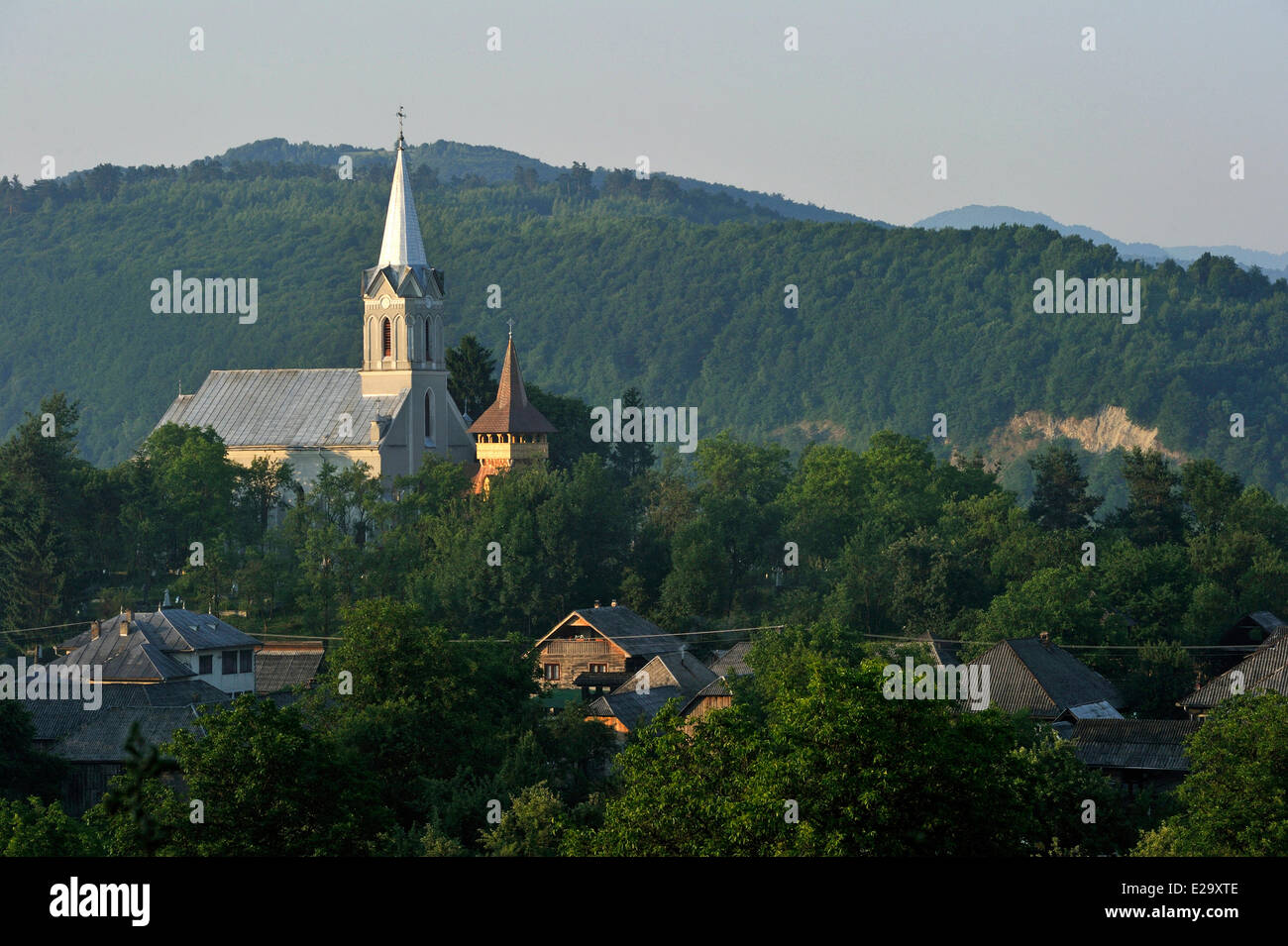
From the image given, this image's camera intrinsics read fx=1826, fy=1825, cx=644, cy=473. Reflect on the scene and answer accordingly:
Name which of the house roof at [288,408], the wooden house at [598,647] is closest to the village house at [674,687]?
the wooden house at [598,647]

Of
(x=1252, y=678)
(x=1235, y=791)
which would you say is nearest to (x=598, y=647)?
(x=1252, y=678)

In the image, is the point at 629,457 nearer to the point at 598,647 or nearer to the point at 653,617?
the point at 653,617

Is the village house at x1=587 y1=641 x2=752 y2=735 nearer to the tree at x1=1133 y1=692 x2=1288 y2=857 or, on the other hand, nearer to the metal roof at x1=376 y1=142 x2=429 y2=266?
the tree at x1=1133 y1=692 x2=1288 y2=857

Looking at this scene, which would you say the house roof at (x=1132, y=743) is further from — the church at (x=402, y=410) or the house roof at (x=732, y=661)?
the church at (x=402, y=410)
